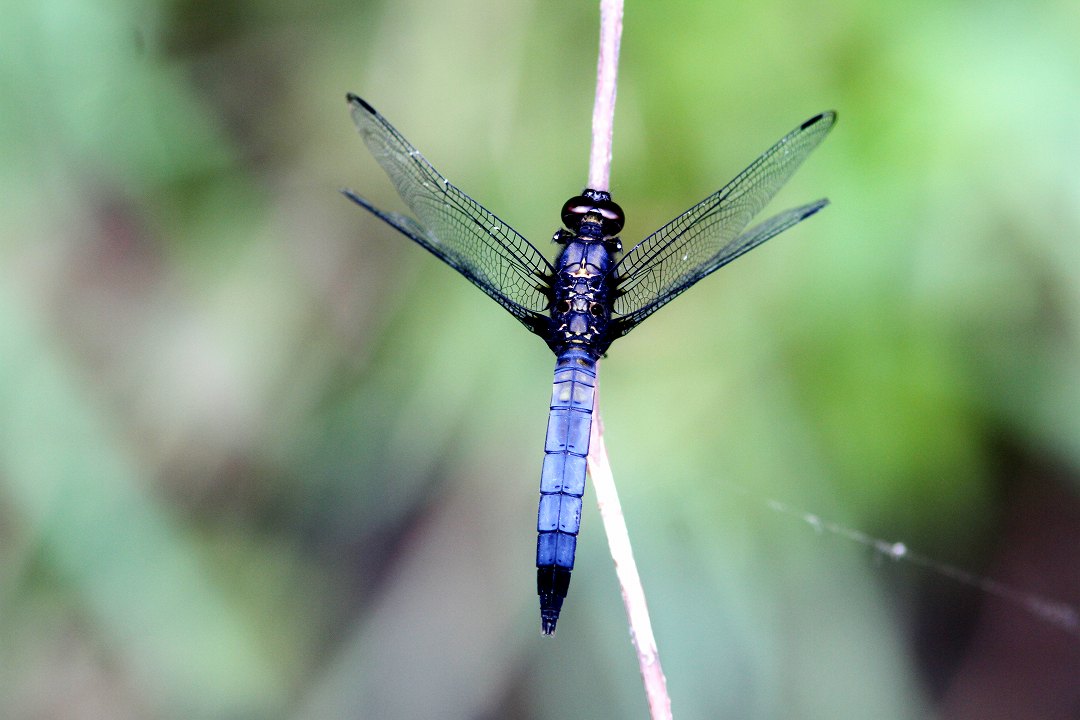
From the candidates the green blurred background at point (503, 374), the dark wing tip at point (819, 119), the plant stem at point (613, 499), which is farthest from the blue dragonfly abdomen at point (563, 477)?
the dark wing tip at point (819, 119)

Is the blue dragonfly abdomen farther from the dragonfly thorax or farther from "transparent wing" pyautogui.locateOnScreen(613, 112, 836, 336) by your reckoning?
"transparent wing" pyautogui.locateOnScreen(613, 112, 836, 336)

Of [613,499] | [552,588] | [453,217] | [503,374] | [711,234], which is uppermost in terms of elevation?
[453,217]

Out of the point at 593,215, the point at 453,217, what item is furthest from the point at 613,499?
the point at 453,217

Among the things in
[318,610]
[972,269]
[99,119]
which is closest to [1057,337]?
[972,269]

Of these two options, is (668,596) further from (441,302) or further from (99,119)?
(99,119)

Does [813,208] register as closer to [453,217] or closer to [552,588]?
[453,217]

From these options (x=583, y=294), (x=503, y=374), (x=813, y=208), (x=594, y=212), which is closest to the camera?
(x=813, y=208)

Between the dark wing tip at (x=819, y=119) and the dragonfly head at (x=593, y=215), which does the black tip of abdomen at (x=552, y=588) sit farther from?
the dark wing tip at (x=819, y=119)
